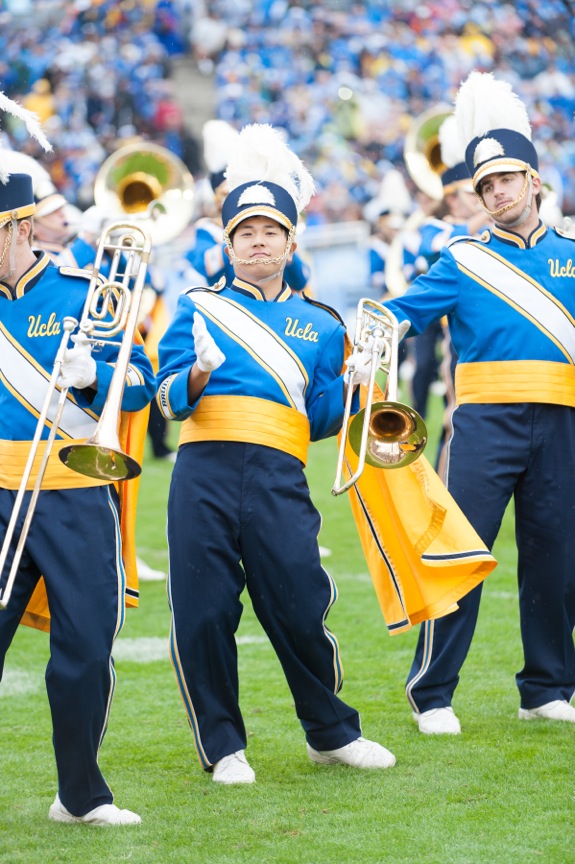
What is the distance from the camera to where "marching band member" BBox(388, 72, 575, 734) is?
4887 mm

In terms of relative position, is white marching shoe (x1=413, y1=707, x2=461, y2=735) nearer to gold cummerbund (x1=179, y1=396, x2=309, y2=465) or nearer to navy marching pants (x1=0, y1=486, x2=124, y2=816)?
gold cummerbund (x1=179, y1=396, x2=309, y2=465)

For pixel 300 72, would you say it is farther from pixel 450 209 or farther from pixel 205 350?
pixel 205 350

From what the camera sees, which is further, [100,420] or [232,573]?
[232,573]

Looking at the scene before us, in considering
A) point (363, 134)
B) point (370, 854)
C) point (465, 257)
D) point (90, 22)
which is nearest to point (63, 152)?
point (90, 22)

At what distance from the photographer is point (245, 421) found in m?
4.28

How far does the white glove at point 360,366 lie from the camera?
4.21 meters

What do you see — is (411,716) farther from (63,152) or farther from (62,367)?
(63,152)

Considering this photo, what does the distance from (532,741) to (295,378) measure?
1.51m

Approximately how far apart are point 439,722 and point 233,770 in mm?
884

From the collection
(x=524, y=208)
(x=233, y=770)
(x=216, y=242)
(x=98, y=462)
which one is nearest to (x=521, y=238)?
(x=524, y=208)

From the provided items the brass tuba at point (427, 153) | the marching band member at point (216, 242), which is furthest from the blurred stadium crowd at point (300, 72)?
the marching band member at point (216, 242)

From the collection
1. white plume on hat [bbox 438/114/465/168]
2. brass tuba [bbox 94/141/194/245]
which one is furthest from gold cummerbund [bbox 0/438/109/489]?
brass tuba [bbox 94/141/194/245]

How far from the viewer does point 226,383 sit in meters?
4.29

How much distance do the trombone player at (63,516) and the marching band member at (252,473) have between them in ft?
1.17
